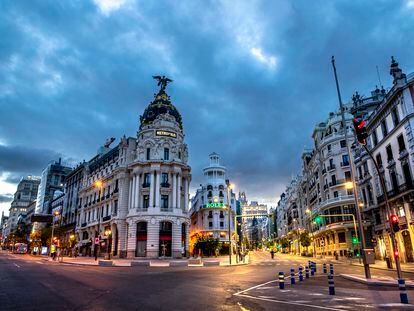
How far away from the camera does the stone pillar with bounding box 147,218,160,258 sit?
5253cm

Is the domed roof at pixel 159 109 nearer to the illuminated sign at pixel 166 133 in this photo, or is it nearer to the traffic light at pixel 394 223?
the illuminated sign at pixel 166 133

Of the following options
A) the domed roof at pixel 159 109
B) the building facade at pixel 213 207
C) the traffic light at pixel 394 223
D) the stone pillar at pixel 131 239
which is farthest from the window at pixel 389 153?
the building facade at pixel 213 207

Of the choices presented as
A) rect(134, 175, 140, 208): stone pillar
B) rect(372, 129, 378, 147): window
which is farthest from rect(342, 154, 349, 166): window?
rect(134, 175, 140, 208): stone pillar

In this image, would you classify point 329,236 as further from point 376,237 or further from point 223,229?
point 223,229

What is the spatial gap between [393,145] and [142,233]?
132 ft

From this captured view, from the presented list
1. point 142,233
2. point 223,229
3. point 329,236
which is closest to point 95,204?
point 142,233

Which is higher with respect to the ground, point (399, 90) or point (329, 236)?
point (399, 90)

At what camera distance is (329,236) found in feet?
210

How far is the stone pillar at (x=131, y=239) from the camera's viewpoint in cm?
5365

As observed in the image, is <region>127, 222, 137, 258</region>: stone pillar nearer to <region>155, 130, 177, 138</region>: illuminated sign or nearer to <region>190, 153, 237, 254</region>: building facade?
<region>155, 130, 177, 138</region>: illuminated sign

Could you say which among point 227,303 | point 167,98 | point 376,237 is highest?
point 167,98

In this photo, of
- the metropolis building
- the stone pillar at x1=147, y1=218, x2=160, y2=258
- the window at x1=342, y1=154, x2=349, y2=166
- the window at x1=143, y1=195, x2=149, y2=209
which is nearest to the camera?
the stone pillar at x1=147, y1=218, x2=160, y2=258

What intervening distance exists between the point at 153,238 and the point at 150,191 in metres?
8.20

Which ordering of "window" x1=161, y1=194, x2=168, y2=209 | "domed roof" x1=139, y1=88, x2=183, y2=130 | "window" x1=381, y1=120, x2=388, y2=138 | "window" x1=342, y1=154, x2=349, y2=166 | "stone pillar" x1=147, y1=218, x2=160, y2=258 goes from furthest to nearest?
1. "domed roof" x1=139, y1=88, x2=183, y2=130
2. "window" x1=342, y1=154, x2=349, y2=166
3. "window" x1=161, y1=194, x2=168, y2=209
4. "stone pillar" x1=147, y1=218, x2=160, y2=258
5. "window" x1=381, y1=120, x2=388, y2=138
